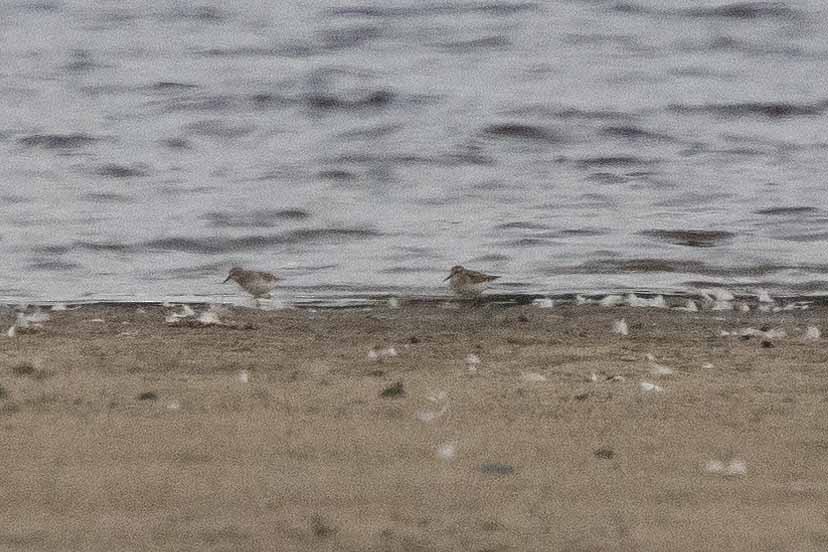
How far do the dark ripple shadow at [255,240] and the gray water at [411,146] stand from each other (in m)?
0.02

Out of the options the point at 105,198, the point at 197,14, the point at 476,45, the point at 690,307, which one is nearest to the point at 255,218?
the point at 105,198

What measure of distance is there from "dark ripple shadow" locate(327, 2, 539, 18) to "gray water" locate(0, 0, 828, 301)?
5 cm

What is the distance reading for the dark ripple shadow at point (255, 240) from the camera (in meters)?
10.8

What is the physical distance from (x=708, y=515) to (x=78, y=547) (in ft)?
5.30

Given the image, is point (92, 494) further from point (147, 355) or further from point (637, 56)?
point (637, 56)

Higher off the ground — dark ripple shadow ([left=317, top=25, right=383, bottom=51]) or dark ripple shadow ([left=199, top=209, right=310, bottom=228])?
dark ripple shadow ([left=199, top=209, right=310, bottom=228])

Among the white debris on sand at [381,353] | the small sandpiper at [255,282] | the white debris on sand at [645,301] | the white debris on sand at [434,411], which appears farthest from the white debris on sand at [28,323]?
the white debris on sand at [645,301]

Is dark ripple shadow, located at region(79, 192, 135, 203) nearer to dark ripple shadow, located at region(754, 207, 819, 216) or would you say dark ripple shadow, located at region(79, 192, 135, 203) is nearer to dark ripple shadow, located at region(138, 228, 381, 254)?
dark ripple shadow, located at region(138, 228, 381, 254)

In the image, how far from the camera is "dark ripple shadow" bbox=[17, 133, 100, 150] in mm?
13719

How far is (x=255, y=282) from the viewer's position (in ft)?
29.8

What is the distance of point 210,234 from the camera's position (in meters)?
11.1

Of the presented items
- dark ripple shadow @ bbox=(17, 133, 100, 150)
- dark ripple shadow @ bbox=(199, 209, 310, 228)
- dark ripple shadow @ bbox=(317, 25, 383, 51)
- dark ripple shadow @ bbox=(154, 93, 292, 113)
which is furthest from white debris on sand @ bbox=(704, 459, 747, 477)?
dark ripple shadow @ bbox=(317, 25, 383, 51)

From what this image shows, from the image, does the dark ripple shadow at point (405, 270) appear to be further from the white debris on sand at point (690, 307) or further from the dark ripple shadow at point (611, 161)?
the dark ripple shadow at point (611, 161)

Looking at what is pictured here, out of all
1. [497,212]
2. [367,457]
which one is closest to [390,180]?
[497,212]
